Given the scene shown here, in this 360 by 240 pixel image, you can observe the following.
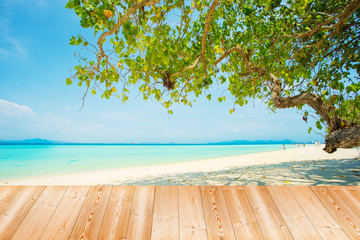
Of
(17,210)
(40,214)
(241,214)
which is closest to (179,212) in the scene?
(241,214)

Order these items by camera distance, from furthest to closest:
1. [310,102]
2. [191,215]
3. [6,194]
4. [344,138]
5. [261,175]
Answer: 1. [261,175]
2. [310,102]
3. [344,138]
4. [6,194]
5. [191,215]

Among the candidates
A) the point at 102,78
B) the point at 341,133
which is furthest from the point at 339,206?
the point at 102,78

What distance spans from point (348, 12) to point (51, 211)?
15.8 feet

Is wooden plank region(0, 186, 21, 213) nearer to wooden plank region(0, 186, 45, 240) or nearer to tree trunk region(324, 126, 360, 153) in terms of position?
wooden plank region(0, 186, 45, 240)

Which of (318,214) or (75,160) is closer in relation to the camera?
(318,214)

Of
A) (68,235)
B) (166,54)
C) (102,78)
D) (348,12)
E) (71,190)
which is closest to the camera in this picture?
(68,235)

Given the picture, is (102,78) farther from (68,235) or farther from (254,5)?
(254,5)

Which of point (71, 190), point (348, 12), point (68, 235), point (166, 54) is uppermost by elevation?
point (348, 12)

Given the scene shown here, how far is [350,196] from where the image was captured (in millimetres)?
1958

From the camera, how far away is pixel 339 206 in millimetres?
1885

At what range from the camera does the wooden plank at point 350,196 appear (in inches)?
74.0

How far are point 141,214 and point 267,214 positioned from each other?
1051mm

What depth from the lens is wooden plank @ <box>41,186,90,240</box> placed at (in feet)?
5.48

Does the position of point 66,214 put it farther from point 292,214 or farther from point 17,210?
point 292,214
